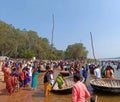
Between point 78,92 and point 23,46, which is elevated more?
point 23,46

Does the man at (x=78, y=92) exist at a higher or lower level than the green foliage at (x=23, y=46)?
lower

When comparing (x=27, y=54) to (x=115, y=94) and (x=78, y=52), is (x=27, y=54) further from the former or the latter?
(x=115, y=94)

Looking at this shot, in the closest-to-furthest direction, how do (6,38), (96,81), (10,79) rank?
(10,79)
(96,81)
(6,38)

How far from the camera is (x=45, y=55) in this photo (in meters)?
114

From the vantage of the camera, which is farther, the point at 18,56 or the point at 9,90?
the point at 18,56

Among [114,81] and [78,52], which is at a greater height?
[78,52]

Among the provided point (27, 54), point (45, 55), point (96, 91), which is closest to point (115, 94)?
point (96, 91)

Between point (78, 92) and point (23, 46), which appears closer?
Result: point (78, 92)

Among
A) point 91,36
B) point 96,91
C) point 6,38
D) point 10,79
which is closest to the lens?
point 10,79

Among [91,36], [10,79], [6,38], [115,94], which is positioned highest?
[6,38]

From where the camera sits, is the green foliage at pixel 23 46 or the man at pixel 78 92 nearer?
the man at pixel 78 92

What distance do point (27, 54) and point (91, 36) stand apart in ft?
175

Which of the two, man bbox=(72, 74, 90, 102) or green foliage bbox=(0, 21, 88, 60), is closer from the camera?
man bbox=(72, 74, 90, 102)

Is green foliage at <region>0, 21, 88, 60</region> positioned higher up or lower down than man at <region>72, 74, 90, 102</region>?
higher up
